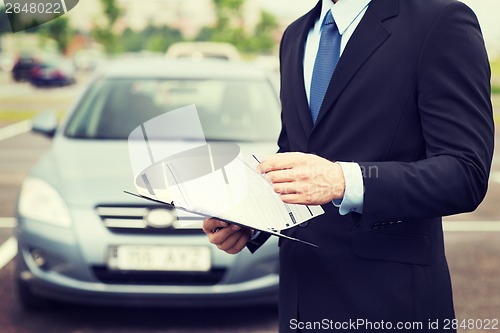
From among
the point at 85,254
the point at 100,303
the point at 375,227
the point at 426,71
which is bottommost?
the point at 100,303

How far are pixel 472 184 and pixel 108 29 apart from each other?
177 ft

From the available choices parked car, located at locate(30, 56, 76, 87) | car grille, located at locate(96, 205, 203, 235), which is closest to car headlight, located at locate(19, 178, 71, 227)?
car grille, located at locate(96, 205, 203, 235)

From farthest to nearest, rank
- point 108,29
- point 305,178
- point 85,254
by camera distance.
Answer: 1. point 108,29
2. point 85,254
3. point 305,178

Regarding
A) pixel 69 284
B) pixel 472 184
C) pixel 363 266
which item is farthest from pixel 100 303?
pixel 472 184

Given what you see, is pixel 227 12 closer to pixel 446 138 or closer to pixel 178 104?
pixel 178 104

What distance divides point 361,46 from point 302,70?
22cm

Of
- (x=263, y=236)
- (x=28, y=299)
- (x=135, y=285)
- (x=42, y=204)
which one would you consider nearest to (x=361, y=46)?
(x=263, y=236)

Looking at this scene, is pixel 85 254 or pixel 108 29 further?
pixel 108 29

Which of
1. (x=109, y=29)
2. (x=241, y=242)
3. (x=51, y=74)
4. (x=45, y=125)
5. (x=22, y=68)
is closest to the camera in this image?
(x=241, y=242)

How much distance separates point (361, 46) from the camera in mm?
1539

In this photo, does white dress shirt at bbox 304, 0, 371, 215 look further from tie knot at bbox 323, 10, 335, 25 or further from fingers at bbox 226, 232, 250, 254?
fingers at bbox 226, 232, 250, 254

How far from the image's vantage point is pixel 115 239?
12.5 ft

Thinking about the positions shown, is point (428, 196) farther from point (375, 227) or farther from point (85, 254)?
point (85, 254)

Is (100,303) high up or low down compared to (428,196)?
down
